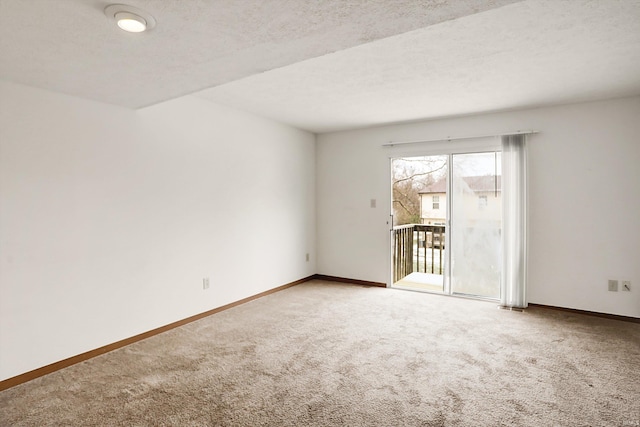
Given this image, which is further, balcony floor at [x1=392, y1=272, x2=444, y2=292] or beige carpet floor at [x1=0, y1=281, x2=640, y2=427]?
balcony floor at [x1=392, y1=272, x2=444, y2=292]

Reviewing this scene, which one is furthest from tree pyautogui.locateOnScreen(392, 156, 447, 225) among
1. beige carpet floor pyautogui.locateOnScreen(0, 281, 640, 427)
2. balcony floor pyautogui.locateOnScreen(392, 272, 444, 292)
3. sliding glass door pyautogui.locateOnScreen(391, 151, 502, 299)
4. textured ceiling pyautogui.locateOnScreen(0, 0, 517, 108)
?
textured ceiling pyautogui.locateOnScreen(0, 0, 517, 108)

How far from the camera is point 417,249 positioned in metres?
5.72

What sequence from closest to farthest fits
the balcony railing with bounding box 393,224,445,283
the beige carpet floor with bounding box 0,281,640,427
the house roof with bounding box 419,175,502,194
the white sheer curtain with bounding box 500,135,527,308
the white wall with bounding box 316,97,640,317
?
1. the beige carpet floor with bounding box 0,281,640,427
2. the white wall with bounding box 316,97,640,317
3. the white sheer curtain with bounding box 500,135,527,308
4. the house roof with bounding box 419,175,502,194
5. the balcony railing with bounding box 393,224,445,283

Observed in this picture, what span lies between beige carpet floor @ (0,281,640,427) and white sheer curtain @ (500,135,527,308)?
1.22 ft

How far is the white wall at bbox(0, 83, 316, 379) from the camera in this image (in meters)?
2.48

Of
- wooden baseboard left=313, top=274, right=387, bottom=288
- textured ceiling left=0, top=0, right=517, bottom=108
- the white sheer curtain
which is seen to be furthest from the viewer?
wooden baseboard left=313, top=274, right=387, bottom=288

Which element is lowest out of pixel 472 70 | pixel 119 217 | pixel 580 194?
pixel 119 217

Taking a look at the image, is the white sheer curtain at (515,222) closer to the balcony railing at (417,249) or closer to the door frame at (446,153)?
the door frame at (446,153)

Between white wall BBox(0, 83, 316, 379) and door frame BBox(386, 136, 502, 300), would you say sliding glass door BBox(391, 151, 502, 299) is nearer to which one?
door frame BBox(386, 136, 502, 300)

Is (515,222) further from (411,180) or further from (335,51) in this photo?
(335,51)

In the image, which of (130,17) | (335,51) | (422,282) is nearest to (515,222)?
(422,282)

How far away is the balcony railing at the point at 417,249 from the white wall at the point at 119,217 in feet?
6.82

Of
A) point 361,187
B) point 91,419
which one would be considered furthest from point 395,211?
point 91,419

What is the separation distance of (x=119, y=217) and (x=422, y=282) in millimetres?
4310
